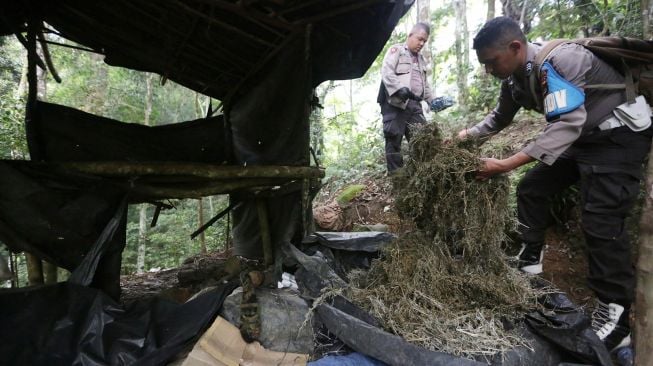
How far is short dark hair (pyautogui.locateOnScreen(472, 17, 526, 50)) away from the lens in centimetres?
227

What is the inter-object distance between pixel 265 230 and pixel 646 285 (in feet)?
9.67

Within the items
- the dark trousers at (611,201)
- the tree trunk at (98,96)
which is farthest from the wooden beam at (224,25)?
the tree trunk at (98,96)

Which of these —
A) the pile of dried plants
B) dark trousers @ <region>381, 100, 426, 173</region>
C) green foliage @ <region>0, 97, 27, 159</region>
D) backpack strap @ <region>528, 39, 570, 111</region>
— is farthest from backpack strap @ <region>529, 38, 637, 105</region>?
green foliage @ <region>0, 97, 27, 159</region>

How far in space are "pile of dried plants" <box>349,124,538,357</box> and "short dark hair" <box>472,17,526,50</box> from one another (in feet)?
2.31

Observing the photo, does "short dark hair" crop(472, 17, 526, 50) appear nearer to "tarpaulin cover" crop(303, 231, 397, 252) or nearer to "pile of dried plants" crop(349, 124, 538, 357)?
"pile of dried plants" crop(349, 124, 538, 357)

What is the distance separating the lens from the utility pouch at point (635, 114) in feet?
7.07

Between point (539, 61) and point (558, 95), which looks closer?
point (558, 95)

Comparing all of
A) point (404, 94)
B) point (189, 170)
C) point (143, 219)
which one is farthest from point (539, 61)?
point (143, 219)

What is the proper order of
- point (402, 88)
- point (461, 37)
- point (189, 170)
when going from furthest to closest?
point (461, 37) < point (402, 88) < point (189, 170)

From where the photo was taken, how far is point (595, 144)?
2.28 meters

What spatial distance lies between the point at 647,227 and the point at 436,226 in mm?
1090

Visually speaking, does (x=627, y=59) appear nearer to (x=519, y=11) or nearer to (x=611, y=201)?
(x=611, y=201)

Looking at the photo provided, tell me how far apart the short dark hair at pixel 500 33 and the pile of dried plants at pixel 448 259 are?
2.31 feet

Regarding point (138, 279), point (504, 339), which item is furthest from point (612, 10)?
point (138, 279)
